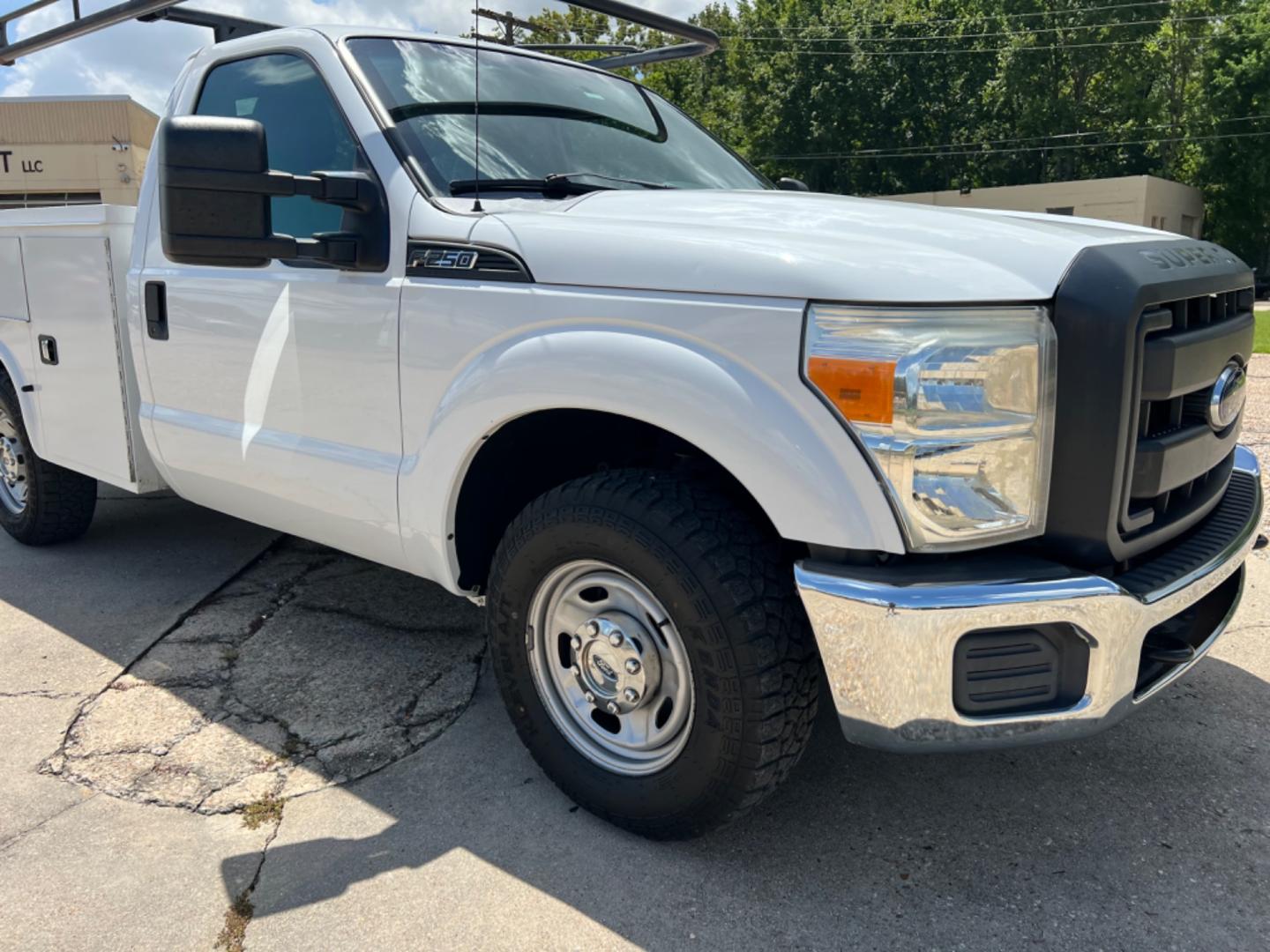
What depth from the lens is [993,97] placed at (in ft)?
139

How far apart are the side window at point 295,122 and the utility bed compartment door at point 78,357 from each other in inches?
34.8

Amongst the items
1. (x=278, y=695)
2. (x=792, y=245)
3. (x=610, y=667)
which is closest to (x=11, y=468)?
(x=278, y=695)

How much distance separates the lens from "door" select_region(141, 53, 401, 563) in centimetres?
288

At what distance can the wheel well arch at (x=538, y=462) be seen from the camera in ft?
8.51

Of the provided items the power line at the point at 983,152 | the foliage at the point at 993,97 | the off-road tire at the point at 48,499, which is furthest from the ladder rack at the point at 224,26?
the power line at the point at 983,152

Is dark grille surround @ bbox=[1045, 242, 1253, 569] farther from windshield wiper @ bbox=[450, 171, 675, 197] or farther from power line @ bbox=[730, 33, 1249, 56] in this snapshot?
power line @ bbox=[730, 33, 1249, 56]

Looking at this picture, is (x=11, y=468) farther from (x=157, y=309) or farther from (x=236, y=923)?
(x=236, y=923)

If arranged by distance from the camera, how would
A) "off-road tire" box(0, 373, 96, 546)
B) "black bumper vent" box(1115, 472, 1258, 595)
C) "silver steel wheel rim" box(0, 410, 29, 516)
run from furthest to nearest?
"silver steel wheel rim" box(0, 410, 29, 516) < "off-road tire" box(0, 373, 96, 546) < "black bumper vent" box(1115, 472, 1258, 595)

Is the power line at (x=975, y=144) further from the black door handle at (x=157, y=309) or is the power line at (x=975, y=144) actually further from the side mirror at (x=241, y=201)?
the side mirror at (x=241, y=201)

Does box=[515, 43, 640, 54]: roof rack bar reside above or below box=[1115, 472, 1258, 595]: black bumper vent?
above

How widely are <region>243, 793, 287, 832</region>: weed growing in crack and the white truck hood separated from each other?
156cm

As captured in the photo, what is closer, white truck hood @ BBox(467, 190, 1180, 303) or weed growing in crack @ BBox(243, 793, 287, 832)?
white truck hood @ BBox(467, 190, 1180, 303)

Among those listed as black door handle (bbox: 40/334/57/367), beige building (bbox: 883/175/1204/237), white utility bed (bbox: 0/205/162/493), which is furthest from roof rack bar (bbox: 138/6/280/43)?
beige building (bbox: 883/175/1204/237)

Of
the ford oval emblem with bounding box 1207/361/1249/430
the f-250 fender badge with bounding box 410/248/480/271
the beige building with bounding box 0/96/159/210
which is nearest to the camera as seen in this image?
the ford oval emblem with bounding box 1207/361/1249/430
